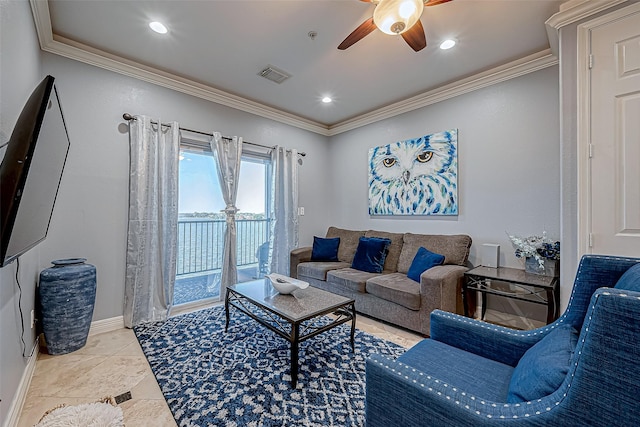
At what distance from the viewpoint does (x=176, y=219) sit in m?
3.01

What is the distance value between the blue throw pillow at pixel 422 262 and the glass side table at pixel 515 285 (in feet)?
1.01

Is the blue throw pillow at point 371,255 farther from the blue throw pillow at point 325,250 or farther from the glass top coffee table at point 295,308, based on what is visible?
the glass top coffee table at point 295,308

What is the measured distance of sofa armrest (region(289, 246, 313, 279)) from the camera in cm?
387

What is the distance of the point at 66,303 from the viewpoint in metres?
2.17

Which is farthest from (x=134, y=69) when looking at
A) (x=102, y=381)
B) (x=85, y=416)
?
(x=85, y=416)

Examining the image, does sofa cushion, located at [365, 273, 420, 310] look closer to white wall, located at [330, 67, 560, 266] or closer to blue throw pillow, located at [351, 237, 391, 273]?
blue throw pillow, located at [351, 237, 391, 273]

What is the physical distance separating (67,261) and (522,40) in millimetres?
4449

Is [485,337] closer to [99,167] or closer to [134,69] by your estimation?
[99,167]

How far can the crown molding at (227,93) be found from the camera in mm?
2367

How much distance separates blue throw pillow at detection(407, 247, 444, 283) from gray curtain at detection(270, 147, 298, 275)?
5.97ft

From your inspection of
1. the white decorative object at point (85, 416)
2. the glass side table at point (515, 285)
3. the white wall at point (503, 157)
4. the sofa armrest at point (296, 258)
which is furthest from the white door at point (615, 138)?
the white decorative object at point (85, 416)

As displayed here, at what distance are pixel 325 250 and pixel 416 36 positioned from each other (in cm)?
274

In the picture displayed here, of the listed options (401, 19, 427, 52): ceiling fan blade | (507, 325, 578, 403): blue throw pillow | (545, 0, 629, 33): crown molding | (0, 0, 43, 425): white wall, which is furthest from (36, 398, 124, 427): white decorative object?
(545, 0, 629, 33): crown molding

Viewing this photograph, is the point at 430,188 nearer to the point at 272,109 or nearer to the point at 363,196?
the point at 363,196
